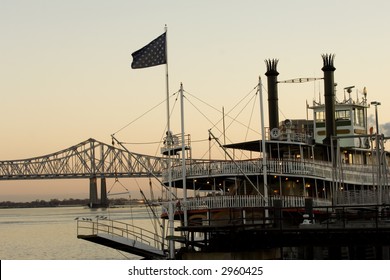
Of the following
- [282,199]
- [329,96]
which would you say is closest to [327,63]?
[329,96]

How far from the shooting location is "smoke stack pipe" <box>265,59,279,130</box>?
160 feet

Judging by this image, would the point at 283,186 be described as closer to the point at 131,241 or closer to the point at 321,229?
the point at 131,241

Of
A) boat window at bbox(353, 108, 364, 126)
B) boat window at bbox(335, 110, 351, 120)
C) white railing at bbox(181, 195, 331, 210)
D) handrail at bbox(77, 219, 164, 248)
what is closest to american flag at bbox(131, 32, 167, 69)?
white railing at bbox(181, 195, 331, 210)

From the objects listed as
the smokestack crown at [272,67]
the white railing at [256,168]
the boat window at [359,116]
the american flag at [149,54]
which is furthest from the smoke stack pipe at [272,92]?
the american flag at [149,54]

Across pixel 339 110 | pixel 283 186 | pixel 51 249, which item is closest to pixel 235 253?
pixel 283 186

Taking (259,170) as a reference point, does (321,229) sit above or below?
below

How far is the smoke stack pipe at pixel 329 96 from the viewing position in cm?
4797

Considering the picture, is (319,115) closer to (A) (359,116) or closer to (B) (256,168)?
(A) (359,116)

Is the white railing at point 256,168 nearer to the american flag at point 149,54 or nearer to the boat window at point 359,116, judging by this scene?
the american flag at point 149,54

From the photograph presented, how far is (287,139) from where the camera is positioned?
43156 millimetres

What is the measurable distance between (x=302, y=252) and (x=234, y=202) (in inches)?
163

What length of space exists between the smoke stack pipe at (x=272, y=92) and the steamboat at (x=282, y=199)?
0.06 m

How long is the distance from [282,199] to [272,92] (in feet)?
43.6
